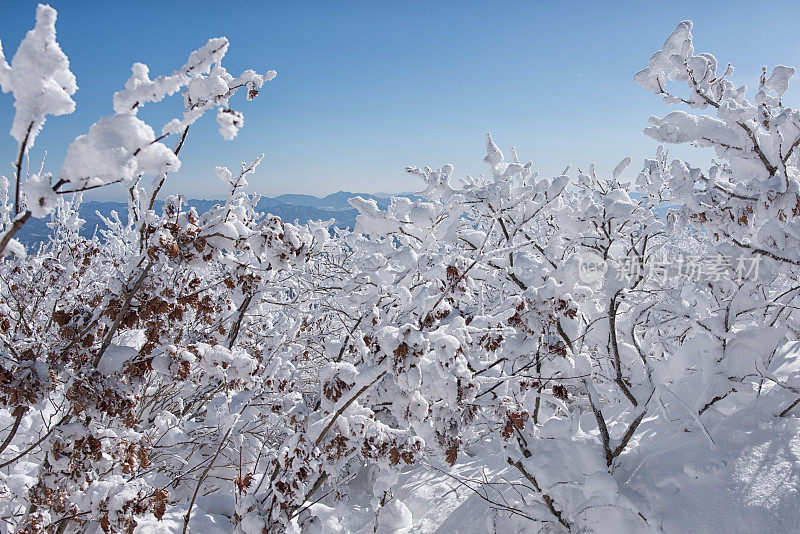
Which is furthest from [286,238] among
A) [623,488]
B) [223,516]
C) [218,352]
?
[623,488]

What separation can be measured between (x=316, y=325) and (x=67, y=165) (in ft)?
18.1

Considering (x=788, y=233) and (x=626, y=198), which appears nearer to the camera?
(x=788, y=233)

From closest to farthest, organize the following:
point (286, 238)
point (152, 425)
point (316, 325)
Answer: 1. point (286, 238)
2. point (152, 425)
3. point (316, 325)

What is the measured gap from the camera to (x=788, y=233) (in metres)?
2.44

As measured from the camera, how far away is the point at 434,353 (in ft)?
5.77

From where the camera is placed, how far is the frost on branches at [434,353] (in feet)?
5.34

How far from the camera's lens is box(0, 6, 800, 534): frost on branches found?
163 centimetres

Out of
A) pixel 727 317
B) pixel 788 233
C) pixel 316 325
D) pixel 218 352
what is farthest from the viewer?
pixel 316 325

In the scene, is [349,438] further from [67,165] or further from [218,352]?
[67,165]

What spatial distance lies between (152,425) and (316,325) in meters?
2.97

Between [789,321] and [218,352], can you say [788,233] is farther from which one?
[218,352]

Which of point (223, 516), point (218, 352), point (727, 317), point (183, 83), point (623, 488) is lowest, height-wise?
point (223, 516)

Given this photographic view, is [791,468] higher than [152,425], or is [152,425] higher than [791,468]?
[791,468]

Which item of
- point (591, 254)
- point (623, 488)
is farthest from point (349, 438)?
point (591, 254)
